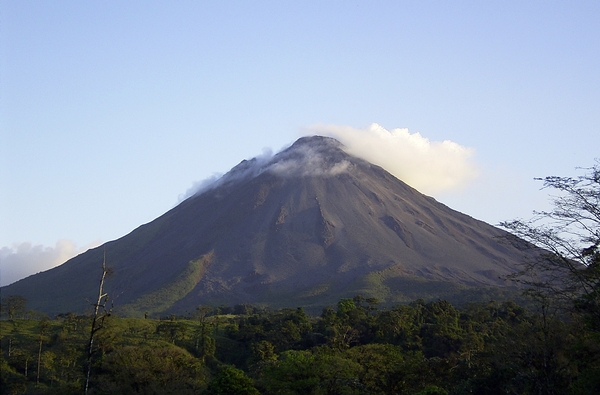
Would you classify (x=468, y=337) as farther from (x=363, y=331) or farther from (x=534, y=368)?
(x=534, y=368)

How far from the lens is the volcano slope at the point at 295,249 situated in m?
124

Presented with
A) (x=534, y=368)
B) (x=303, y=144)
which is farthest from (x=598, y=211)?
(x=303, y=144)

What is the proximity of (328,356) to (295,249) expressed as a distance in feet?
382

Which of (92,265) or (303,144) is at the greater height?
(303,144)

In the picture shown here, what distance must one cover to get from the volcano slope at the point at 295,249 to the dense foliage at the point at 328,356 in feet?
164

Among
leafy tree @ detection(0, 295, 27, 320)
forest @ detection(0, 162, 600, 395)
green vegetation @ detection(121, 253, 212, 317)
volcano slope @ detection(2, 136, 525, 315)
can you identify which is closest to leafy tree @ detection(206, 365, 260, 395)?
forest @ detection(0, 162, 600, 395)

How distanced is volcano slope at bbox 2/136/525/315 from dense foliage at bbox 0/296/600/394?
5007 cm

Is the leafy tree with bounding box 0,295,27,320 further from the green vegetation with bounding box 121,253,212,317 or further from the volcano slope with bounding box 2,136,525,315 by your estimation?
the green vegetation with bounding box 121,253,212,317

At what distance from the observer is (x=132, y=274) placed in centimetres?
14362

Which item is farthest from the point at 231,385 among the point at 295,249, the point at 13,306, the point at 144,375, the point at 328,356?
the point at 295,249

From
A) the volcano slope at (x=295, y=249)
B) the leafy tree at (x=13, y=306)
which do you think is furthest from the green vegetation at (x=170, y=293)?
the leafy tree at (x=13, y=306)

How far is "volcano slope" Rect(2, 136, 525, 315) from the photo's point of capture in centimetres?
12406

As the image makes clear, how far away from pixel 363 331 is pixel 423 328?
4996 mm

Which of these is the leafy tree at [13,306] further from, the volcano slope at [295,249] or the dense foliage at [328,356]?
the volcano slope at [295,249]
